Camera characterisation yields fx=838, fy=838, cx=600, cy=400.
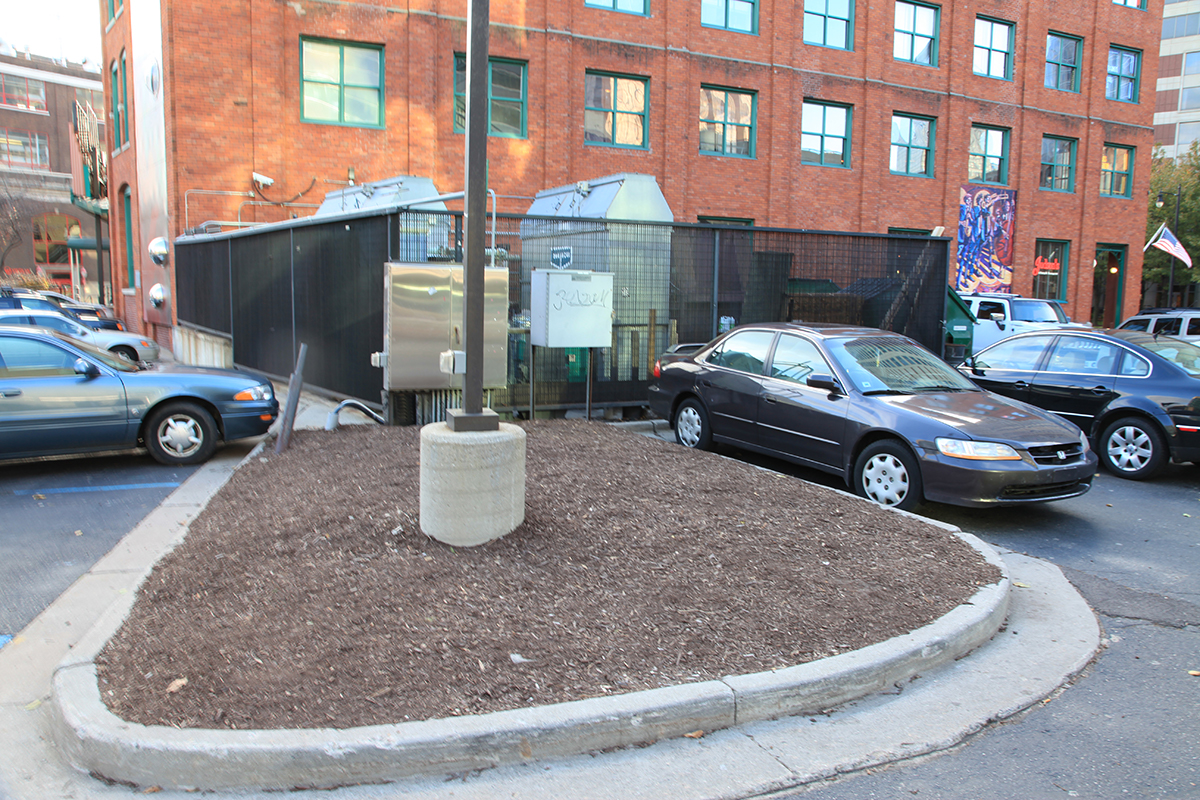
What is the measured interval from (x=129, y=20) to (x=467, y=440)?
22645 mm

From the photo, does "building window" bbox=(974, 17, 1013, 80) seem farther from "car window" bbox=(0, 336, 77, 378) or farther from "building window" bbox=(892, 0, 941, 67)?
"car window" bbox=(0, 336, 77, 378)

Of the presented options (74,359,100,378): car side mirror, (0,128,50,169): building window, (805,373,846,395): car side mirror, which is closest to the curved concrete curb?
(805,373,846,395): car side mirror

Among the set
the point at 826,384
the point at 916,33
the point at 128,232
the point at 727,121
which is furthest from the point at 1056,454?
the point at 128,232

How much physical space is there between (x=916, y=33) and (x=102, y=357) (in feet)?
81.7

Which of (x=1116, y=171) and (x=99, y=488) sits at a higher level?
(x=1116, y=171)

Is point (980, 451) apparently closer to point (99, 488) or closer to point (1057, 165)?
point (99, 488)

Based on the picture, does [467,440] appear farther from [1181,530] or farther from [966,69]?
[966,69]

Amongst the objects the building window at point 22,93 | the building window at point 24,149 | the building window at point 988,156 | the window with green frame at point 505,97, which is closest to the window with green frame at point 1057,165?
the building window at point 988,156

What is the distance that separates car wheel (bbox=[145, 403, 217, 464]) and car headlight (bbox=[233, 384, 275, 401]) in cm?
37

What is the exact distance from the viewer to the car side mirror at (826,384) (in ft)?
24.9

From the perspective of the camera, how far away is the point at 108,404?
8141 mm

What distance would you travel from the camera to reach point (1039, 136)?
2778 cm

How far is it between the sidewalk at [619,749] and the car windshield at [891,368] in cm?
321

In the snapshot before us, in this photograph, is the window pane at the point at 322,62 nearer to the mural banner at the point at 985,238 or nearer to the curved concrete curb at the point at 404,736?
the curved concrete curb at the point at 404,736
